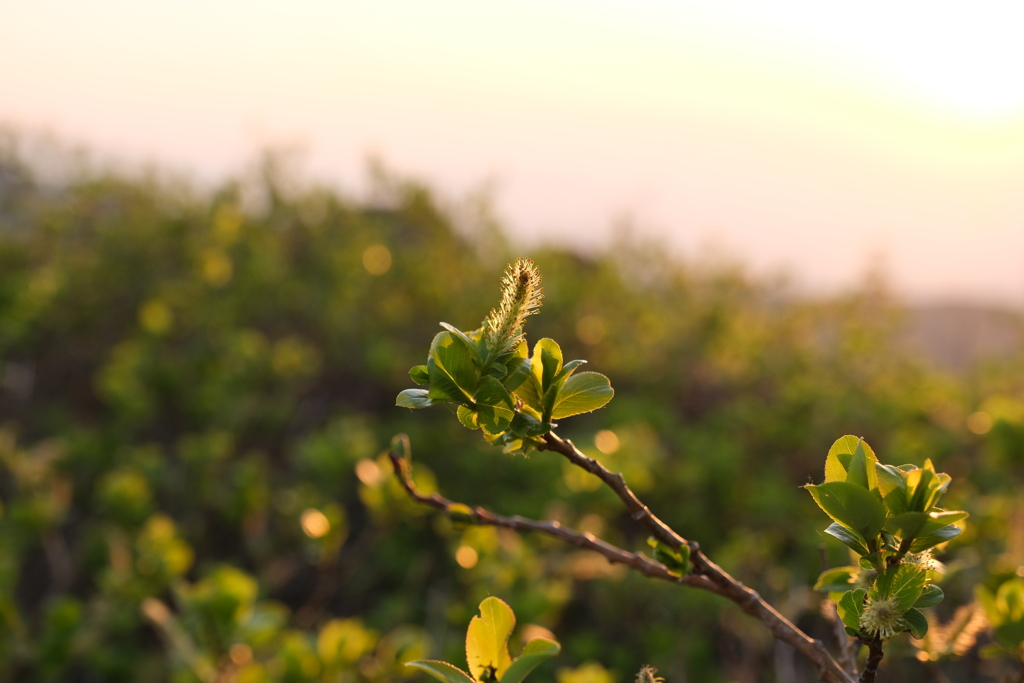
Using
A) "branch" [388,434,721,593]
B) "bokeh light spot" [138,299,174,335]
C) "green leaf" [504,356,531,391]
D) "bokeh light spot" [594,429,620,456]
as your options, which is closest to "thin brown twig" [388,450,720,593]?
"branch" [388,434,721,593]

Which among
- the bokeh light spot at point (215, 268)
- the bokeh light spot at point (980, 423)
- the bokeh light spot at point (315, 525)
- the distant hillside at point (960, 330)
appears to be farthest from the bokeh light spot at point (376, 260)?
the distant hillside at point (960, 330)

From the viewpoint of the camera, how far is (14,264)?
3971mm

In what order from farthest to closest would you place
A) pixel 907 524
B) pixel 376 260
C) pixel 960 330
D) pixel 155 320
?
pixel 960 330
pixel 376 260
pixel 155 320
pixel 907 524

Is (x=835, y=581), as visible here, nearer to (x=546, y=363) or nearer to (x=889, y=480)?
(x=889, y=480)

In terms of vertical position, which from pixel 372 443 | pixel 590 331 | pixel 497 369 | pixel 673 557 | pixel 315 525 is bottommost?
pixel 590 331

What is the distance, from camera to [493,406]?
0.67 metres

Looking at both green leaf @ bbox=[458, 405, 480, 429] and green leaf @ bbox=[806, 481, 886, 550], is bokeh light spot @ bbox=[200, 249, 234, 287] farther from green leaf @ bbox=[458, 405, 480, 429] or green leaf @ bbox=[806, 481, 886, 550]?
green leaf @ bbox=[806, 481, 886, 550]

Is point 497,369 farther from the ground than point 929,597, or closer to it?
farther from the ground

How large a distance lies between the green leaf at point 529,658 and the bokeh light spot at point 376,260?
11.3ft

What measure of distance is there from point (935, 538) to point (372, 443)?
2.30 metres

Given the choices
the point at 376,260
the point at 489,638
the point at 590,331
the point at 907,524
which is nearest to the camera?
the point at 907,524

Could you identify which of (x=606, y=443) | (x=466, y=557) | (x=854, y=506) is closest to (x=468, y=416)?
(x=854, y=506)

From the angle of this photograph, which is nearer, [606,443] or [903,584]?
[903,584]

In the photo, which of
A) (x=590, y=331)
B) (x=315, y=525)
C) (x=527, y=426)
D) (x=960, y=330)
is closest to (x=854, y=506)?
(x=527, y=426)
